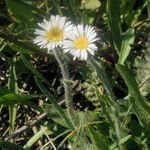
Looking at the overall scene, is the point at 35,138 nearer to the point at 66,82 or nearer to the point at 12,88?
the point at 12,88

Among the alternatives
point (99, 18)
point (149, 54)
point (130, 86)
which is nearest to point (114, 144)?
point (130, 86)

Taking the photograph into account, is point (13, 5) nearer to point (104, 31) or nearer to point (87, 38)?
point (104, 31)

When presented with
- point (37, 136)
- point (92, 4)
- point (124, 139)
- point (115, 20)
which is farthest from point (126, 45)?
point (37, 136)

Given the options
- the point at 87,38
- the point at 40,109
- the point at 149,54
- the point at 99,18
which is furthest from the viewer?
the point at 99,18

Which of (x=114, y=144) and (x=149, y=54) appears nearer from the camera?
(x=114, y=144)

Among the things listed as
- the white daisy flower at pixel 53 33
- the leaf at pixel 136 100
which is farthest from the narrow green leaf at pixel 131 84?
the white daisy flower at pixel 53 33

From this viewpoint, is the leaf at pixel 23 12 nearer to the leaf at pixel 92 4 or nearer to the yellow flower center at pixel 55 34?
the leaf at pixel 92 4

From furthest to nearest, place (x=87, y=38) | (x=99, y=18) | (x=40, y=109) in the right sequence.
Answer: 1. (x=99, y=18)
2. (x=40, y=109)
3. (x=87, y=38)
